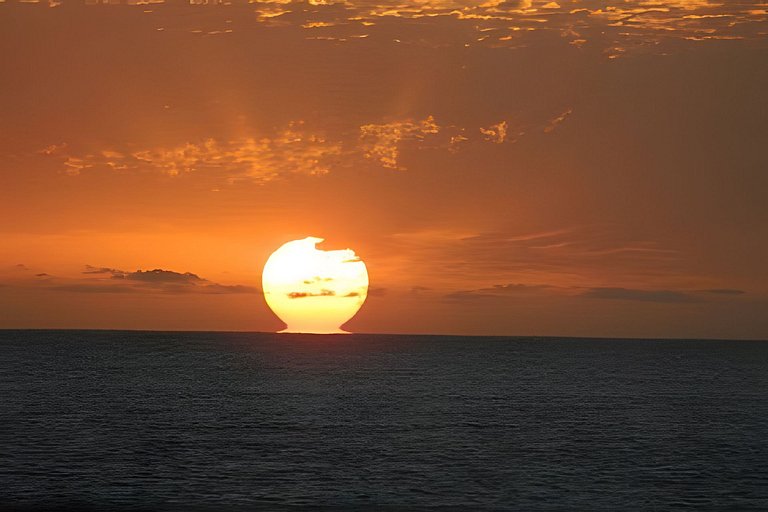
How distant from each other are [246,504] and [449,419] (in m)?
34.0

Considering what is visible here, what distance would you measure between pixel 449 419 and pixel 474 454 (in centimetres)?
1814

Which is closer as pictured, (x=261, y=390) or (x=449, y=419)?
(x=449, y=419)

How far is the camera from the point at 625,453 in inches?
2064

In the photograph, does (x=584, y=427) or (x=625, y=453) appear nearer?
(x=625, y=453)

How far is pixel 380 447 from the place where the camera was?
2117 inches

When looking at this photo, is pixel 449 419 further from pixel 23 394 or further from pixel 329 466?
pixel 23 394

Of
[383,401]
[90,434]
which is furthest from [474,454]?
[383,401]

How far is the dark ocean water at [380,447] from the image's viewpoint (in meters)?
39.4

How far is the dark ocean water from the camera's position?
1551 inches

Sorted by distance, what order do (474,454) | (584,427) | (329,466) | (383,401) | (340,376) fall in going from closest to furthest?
(329,466)
(474,454)
(584,427)
(383,401)
(340,376)

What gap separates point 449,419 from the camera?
228 feet

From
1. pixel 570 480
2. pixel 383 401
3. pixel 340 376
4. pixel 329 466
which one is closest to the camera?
pixel 570 480

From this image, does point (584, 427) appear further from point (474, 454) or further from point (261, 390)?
point (261, 390)

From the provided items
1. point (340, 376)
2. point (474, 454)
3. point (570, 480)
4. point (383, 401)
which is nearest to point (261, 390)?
point (383, 401)
